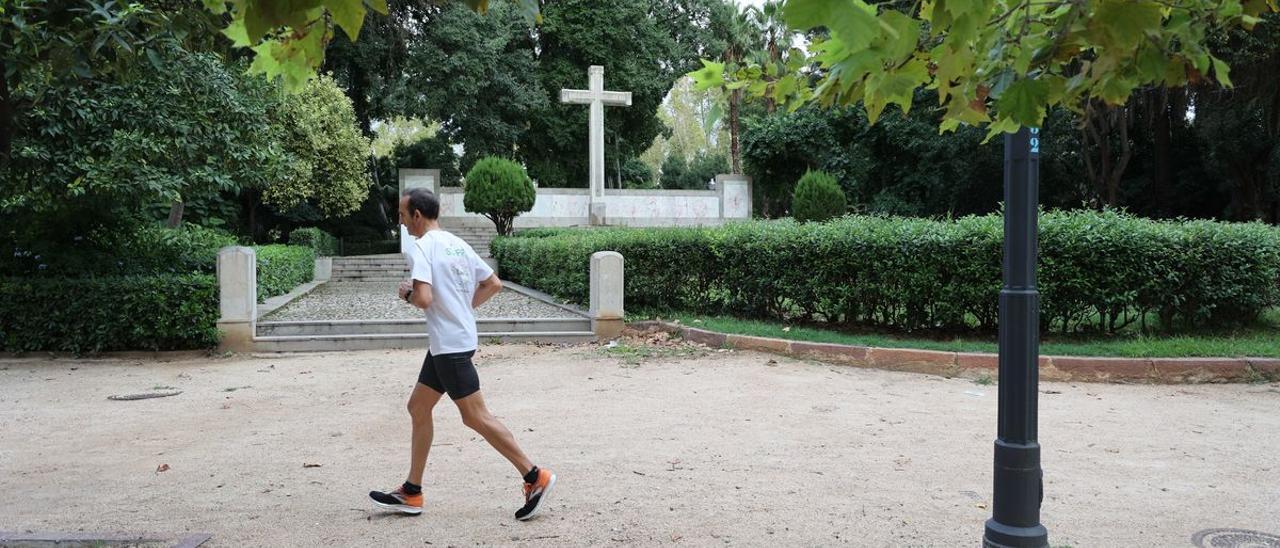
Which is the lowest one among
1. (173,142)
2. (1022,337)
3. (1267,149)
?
(1022,337)

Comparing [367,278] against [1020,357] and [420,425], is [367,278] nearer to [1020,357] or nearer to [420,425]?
[420,425]

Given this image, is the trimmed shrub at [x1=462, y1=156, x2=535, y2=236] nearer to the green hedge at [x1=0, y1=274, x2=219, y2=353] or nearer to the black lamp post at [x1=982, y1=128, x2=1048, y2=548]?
the green hedge at [x1=0, y1=274, x2=219, y2=353]

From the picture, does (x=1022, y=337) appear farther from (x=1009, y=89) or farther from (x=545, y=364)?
(x=545, y=364)

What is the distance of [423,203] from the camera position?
421cm

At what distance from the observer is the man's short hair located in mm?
4203

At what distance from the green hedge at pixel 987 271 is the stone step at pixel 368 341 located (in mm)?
A: 2489

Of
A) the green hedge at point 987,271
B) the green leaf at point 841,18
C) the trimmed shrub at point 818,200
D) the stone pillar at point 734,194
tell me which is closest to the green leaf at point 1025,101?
the green leaf at point 841,18

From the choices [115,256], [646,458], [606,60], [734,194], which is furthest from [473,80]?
[646,458]

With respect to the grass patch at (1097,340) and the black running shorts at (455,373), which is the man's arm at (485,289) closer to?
the black running shorts at (455,373)

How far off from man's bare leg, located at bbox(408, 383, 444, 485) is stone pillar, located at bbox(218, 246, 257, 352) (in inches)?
294

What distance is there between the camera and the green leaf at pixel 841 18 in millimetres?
1695

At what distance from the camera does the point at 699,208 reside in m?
33.4

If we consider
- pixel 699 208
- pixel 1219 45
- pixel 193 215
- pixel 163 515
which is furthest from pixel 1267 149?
pixel 193 215

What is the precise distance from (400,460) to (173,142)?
6.93m
